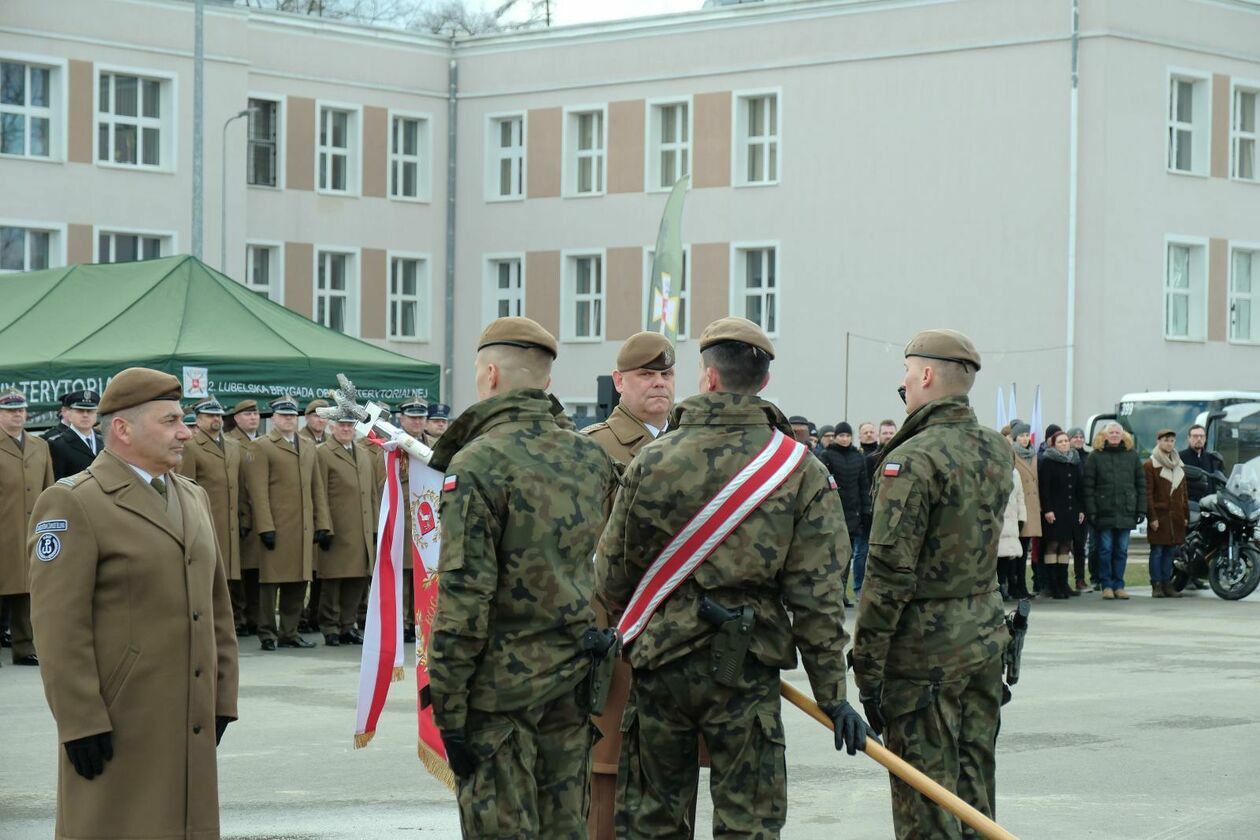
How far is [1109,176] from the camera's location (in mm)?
38281

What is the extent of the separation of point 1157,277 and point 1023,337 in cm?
280

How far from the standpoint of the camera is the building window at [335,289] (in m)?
45.3

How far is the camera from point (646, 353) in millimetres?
8031

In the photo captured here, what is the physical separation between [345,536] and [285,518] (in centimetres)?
57

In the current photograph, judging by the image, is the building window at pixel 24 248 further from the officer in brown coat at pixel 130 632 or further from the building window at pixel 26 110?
the officer in brown coat at pixel 130 632

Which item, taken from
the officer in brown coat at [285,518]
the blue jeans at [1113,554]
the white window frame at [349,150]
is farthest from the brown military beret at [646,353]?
the white window frame at [349,150]

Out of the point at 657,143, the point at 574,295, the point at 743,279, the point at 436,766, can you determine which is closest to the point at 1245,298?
the point at 743,279

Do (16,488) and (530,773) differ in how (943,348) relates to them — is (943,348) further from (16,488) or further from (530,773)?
(16,488)

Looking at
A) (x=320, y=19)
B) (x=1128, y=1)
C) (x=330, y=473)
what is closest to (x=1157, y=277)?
(x=1128, y=1)

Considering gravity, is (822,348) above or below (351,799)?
above

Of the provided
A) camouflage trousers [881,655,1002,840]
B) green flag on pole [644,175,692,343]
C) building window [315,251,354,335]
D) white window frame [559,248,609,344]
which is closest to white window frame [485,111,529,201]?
white window frame [559,248,609,344]

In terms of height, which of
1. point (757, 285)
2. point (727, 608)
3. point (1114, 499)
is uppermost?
point (757, 285)

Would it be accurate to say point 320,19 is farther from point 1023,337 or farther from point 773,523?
point 773,523

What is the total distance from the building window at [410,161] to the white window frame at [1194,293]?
55.3ft
